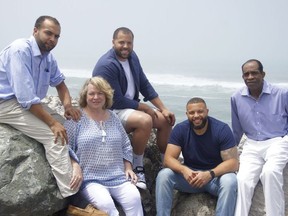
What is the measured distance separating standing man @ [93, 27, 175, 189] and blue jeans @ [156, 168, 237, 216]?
510mm

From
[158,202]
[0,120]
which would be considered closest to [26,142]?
[0,120]

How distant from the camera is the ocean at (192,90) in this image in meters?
22.2

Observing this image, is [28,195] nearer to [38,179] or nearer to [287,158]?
[38,179]

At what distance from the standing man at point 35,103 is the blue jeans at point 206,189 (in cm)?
109

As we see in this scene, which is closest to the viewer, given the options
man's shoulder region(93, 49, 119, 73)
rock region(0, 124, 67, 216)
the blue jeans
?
rock region(0, 124, 67, 216)

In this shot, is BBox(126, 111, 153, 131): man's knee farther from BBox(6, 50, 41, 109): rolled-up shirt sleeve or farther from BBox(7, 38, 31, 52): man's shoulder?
BBox(7, 38, 31, 52): man's shoulder

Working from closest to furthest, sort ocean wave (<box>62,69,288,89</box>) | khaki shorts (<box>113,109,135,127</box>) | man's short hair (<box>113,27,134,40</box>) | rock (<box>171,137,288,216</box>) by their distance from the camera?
rock (<box>171,137,288,216</box>), khaki shorts (<box>113,109,135,127</box>), man's short hair (<box>113,27,134,40</box>), ocean wave (<box>62,69,288,89</box>)

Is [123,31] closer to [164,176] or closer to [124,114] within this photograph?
[124,114]

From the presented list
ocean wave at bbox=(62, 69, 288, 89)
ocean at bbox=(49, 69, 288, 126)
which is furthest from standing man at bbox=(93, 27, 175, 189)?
ocean wave at bbox=(62, 69, 288, 89)

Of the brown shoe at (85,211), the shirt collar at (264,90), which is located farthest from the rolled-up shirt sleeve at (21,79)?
the shirt collar at (264,90)

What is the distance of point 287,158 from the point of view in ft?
17.3

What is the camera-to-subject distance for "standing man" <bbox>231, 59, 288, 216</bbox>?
513 centimetres

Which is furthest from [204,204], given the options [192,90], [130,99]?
[192,90]

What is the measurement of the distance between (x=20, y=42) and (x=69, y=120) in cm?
115
